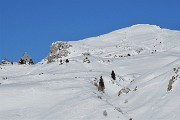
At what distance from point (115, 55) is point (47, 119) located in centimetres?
5173

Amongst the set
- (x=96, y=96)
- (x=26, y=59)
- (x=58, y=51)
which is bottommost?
(x=96, y=96)

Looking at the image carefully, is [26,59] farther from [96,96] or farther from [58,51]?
[96,96]

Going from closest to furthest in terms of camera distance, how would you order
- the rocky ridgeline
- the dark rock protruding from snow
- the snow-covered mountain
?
1. the snow-covered mountain
2. the dark rock protruding from snow
3. the rocky ridgeline

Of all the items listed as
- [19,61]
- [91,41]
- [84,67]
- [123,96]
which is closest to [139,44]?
[91,41]

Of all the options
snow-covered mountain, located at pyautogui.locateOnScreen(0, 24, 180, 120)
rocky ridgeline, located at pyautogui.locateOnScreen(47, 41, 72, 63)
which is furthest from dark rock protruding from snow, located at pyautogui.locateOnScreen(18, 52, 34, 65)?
snow-covered mountain, located at pyautogui.locateOnScreen(0, 24, 180, 120)

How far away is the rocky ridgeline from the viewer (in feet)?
305

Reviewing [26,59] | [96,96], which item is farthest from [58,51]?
[96,96]

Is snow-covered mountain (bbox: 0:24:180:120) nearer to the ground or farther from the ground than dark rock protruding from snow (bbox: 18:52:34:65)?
nearer to the ground

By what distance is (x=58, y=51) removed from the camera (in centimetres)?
9588

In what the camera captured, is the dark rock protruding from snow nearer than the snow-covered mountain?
No

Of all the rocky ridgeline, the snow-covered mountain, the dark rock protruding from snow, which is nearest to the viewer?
the snow-covered mountain

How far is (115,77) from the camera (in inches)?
1998

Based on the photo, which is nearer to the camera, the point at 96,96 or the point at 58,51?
→ the point at 96,96

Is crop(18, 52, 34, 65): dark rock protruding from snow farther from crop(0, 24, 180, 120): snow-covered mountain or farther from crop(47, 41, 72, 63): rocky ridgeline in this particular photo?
crop(0, 24, 180, 120): snow-covered mountain
